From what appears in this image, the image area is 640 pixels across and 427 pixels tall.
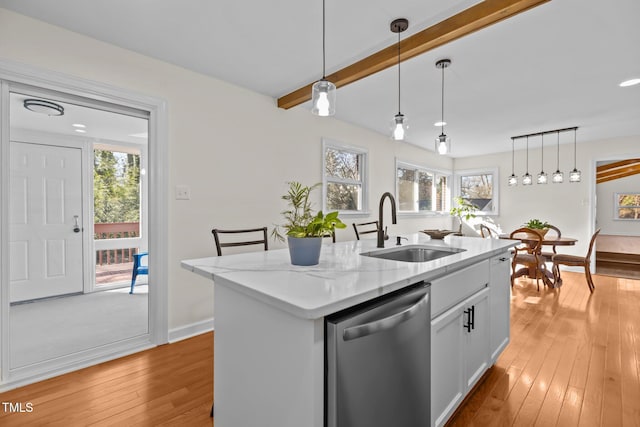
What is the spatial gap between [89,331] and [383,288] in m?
2.80

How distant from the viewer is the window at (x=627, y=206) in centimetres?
862

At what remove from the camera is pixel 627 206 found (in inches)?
346

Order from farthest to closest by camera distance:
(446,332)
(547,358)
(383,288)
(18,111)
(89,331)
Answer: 1. (89,331)
2. (547,358)
3. (18,111)
4. (446,332)
5. (383,288)

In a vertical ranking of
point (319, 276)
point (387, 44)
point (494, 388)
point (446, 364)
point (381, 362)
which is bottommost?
point (494, 388)

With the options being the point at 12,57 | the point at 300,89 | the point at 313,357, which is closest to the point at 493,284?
the point at 313,357

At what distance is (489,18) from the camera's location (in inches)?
68.5

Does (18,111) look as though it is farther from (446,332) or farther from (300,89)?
(446,332)

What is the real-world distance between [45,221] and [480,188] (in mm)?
7315

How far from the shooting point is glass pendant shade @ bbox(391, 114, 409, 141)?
6.99 feet

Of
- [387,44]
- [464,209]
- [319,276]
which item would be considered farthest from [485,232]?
[319,276]

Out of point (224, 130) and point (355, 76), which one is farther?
point (224, 130)

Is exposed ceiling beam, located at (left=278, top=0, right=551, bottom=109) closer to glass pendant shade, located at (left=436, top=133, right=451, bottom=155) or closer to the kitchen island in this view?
glass pendant shade, located at (left=436, top=133, right=451, bottom=155)

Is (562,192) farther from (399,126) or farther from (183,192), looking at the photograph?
(183,192)

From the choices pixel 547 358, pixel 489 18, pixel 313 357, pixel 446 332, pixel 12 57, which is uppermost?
pixel 489 18
